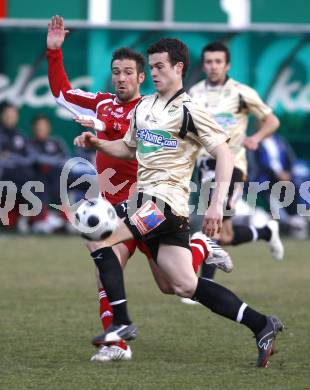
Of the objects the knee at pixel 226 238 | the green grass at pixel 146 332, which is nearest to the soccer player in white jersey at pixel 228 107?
the knee at pixel 226 238

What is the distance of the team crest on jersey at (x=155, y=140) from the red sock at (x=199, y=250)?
1.20 m

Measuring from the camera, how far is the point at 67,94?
7844 millimetres

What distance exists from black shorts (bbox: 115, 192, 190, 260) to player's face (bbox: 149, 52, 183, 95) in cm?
69

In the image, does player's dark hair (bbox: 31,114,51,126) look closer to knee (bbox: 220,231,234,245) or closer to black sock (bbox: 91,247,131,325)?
knee (bbox: 220,231,234,245)

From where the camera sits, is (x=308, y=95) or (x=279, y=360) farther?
(x=308, y=95)

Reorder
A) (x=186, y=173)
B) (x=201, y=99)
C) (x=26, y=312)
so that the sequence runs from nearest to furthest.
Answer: (x=186, y=173)
(x=26, y=312)
(x=201, y=99)

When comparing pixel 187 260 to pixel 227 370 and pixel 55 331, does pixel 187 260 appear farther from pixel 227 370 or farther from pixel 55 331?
pixel 55 331

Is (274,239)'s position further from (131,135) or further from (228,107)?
(131,135)

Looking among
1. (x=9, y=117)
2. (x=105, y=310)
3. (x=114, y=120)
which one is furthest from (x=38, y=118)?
(x=105, y=310)

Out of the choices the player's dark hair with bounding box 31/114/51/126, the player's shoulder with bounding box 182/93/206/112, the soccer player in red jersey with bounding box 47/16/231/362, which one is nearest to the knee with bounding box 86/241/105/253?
the soccer player in red jersey with bounding box 47/16/231/362

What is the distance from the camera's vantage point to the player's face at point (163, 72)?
6.78 metres

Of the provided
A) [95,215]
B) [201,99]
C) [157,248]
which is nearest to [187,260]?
[157,248]

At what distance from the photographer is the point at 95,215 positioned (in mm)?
6422

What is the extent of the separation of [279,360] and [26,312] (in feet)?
9.07
